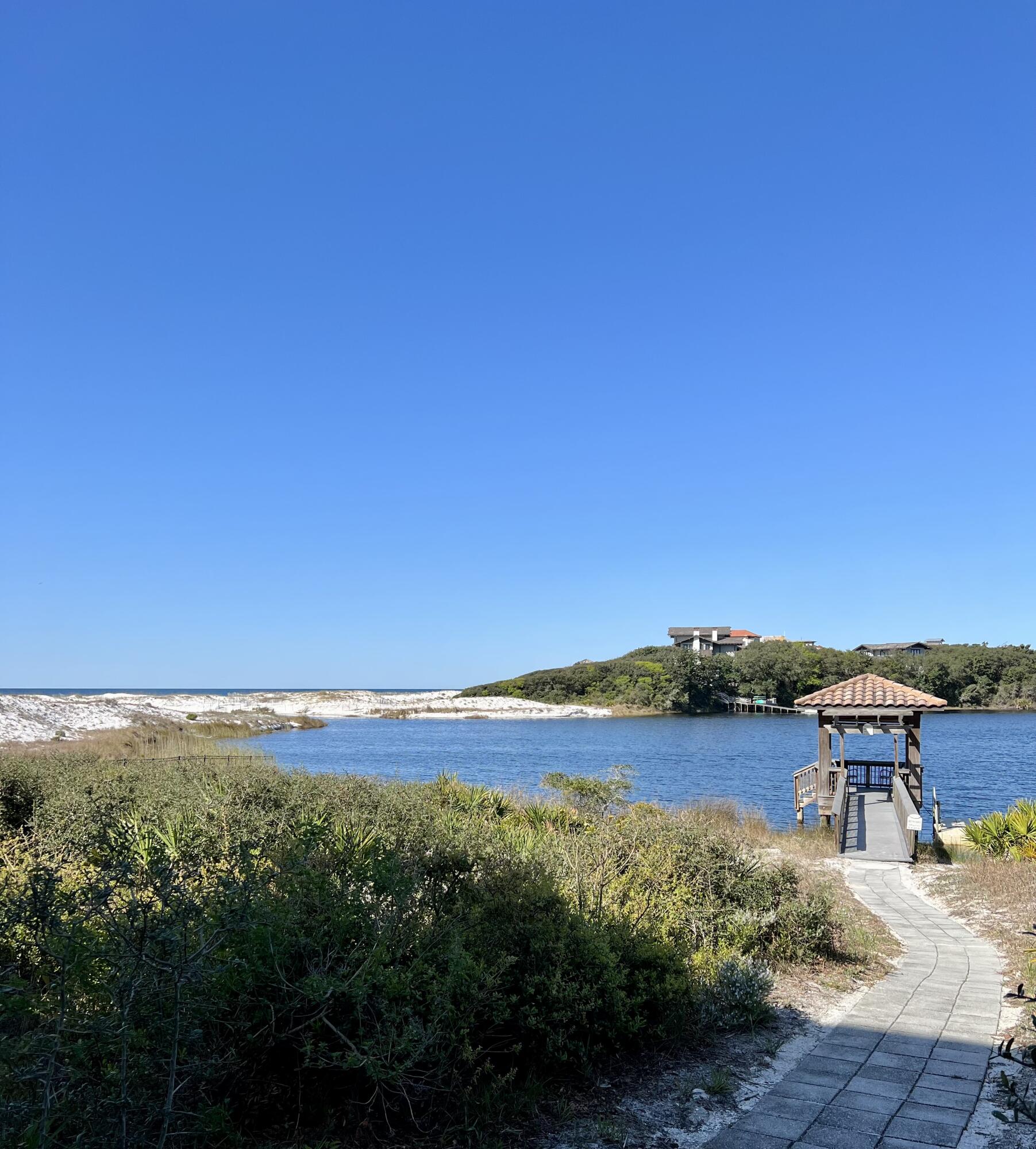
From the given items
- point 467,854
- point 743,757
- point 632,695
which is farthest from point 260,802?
point 632,695

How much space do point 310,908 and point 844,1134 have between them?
2604 mm

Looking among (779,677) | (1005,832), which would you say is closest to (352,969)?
(1005,832)

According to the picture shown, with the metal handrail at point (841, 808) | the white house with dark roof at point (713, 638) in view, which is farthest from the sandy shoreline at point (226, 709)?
the white house with dark roof at point (713, 638)

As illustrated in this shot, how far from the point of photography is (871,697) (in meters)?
17.8

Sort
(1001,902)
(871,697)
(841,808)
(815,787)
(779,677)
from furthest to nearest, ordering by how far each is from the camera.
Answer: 1. (779,677)
2. (815,787)
3. (871,697)
4. (841,808)
5. (1001,902)

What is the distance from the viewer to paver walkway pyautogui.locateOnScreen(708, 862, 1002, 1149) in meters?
3.66

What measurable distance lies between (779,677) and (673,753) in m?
47.4

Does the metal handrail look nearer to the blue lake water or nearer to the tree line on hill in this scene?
the blue lake water

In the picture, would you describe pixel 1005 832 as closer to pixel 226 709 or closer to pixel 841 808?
pixel 841 808

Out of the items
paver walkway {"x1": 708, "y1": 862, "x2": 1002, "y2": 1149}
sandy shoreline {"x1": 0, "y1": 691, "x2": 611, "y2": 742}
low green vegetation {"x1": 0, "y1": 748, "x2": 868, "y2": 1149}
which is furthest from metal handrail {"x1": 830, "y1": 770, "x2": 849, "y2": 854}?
sandy shoreline {"x1": 0, "y1": 691, "x2": 611, "y2": 742}

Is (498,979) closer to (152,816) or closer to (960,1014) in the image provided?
(960,1014)

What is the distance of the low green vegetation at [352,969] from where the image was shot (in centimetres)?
273

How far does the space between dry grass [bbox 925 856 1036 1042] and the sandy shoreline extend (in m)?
21.5

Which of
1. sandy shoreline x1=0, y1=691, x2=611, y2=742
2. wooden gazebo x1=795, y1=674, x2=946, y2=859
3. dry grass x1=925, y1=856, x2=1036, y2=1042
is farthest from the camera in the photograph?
sandy shoreline x1=0, y1=691, x2=611, y2=742
